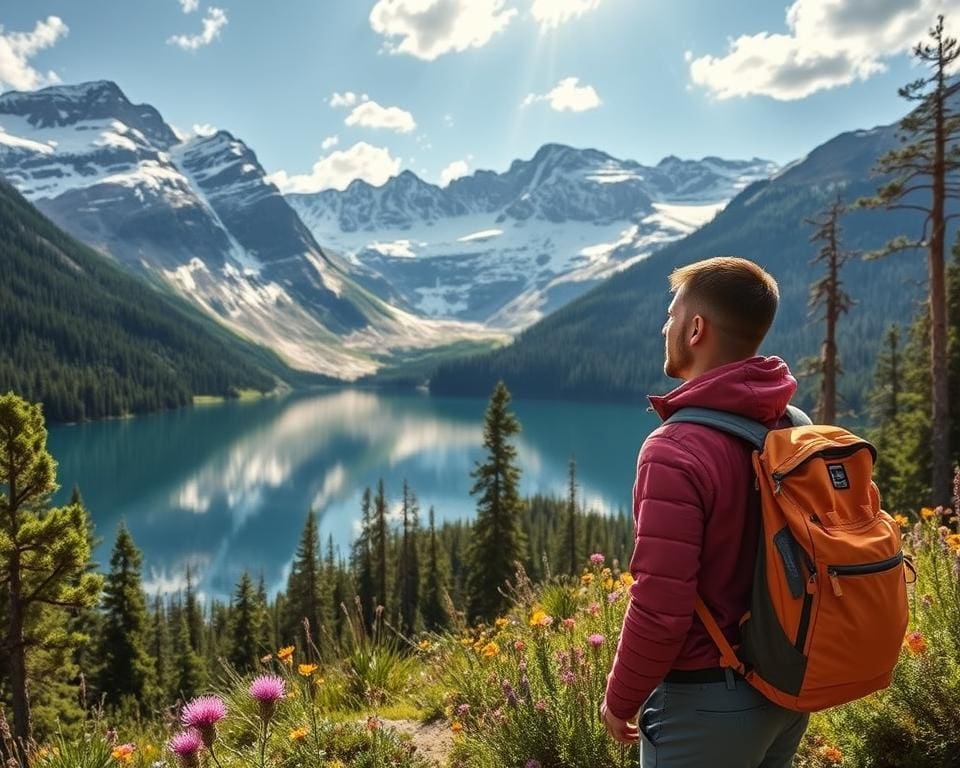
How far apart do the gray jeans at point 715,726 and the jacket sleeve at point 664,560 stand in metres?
0.12

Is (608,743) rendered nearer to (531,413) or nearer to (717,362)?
(717,362)

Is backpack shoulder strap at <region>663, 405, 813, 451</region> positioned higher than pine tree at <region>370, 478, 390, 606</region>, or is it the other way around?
backpack shoulder strap at <region>663, 405, 813, 451</region>

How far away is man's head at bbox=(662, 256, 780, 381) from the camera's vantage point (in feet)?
7.61

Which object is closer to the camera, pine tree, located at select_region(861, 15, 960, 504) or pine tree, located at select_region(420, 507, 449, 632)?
pine tree, located at select_region(861, 15, 960, 504)

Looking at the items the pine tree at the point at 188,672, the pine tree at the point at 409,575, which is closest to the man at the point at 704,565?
the pine tree at the point at 188,672

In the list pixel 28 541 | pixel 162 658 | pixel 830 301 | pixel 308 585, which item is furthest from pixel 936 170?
pixel 162 658

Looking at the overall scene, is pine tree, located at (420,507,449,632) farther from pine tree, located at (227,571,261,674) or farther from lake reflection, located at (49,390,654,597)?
lake reflection, located at (49,390,654,597)

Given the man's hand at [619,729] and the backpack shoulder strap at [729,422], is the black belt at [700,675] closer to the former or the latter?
the man's hand at [619,729]

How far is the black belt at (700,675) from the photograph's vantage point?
2166mm

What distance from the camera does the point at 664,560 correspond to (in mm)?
2137

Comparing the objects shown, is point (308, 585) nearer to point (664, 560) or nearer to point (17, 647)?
point (17, 647)

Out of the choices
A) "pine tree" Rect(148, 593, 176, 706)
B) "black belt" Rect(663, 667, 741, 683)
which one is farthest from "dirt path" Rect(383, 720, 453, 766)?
"pine tree" Rect(148, 593, 176, 706)

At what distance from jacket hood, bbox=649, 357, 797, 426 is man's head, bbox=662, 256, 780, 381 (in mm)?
87

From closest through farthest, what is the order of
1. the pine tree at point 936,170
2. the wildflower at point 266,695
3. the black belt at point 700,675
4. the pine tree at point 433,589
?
the black belt at point 700,675
the wildflower at point 266,695
the pine tree at point 936,170
the pine tree at point 433,589
